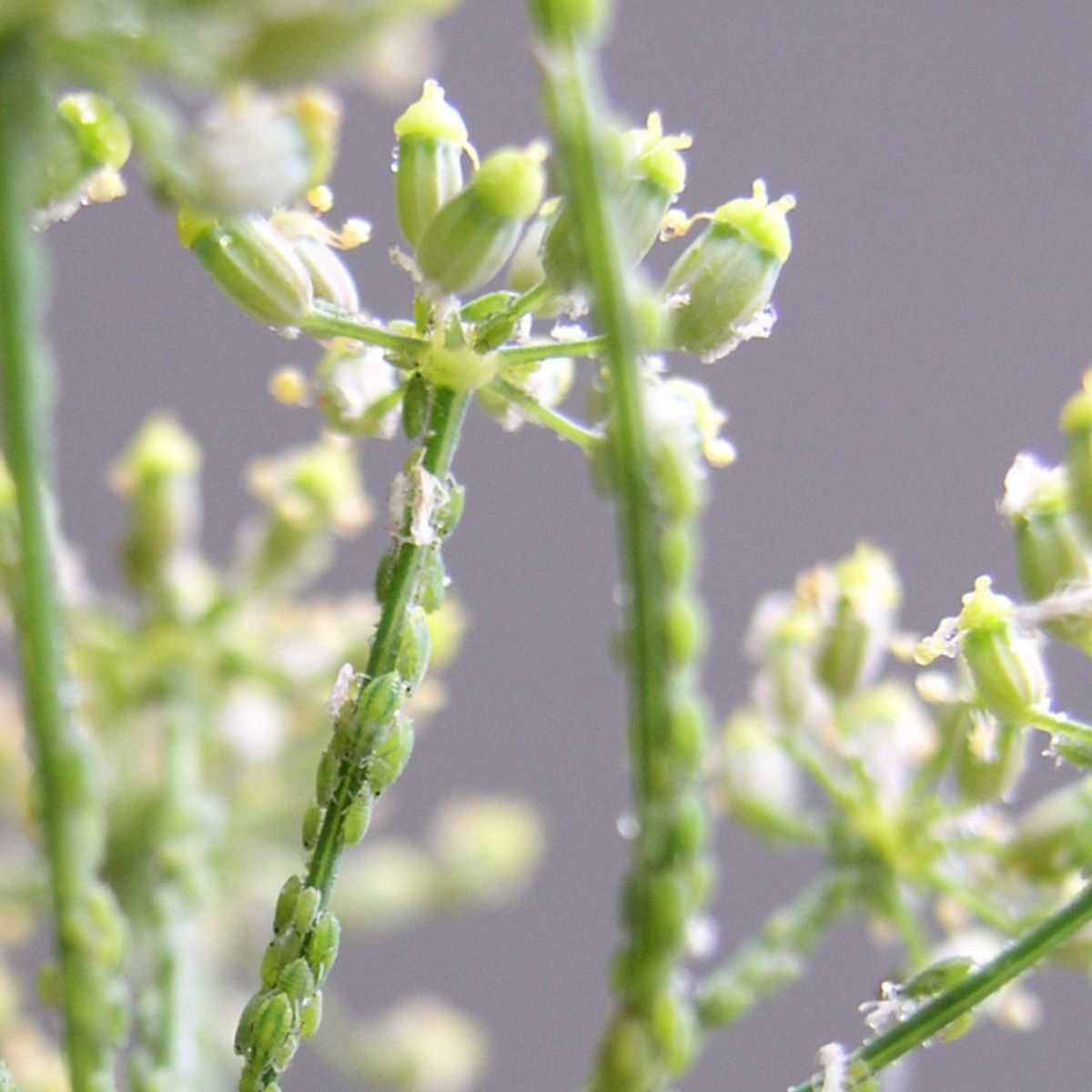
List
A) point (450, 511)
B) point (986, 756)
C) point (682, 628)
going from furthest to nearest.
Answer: point (986, 756), point (450, 511), point (682, 628)

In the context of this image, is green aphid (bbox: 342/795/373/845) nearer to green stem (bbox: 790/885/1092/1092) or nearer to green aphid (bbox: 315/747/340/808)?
green aphid (bbox: 315/747/340/808)

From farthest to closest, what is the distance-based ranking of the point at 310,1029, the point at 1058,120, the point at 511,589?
the point at 511,589 < the point at 1058,120 < the point at 310,1029

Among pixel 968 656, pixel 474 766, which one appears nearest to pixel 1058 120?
pixel 474 766

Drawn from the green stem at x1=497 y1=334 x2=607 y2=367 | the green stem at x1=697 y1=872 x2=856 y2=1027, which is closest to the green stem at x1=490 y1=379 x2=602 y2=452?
the green stem at x1=497 y1=334 x2=607 y2=367

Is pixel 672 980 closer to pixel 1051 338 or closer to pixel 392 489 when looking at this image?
pixel 392 489

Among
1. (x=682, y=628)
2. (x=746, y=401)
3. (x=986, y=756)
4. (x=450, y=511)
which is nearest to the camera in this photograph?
(x=682, y=628)

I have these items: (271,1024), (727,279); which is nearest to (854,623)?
(727,279)

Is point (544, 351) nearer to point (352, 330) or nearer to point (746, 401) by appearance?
point (352, 330)
